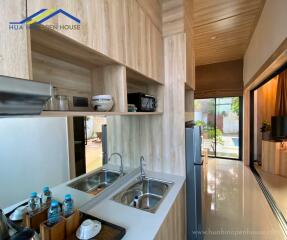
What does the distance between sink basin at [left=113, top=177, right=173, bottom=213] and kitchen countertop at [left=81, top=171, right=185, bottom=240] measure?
0.73 ft

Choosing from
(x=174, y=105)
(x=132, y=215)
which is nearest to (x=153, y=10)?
(x=174, y=105)

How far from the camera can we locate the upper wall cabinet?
0.76m

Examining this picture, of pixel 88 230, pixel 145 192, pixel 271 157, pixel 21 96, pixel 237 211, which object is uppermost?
pixel 21 96

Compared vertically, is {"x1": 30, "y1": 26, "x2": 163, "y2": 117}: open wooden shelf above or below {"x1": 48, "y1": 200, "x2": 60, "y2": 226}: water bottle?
above

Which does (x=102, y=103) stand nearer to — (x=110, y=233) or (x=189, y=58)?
(x=110, y=233)

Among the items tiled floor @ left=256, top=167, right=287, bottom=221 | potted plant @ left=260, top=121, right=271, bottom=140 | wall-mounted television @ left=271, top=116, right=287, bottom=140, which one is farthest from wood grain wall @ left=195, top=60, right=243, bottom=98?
tiled floor @ left=256, top=167, right=287, bottom=221

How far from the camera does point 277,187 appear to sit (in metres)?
3.31

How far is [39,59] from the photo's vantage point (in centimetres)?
96

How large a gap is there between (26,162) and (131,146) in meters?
1.31

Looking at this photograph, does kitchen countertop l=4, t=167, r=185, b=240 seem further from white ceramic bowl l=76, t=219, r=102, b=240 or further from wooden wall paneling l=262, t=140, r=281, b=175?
wooden wall paneling l=262, t=140, r=281, b=175

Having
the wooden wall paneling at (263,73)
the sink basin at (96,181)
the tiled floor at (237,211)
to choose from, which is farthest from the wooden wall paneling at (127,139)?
the wooden wall paneling at (263,73)

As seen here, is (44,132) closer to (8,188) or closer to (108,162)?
(8,188)

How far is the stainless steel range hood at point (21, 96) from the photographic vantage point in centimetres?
44

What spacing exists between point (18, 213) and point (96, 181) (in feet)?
2.32
